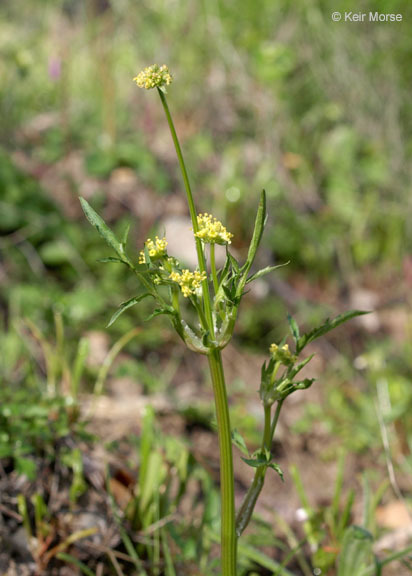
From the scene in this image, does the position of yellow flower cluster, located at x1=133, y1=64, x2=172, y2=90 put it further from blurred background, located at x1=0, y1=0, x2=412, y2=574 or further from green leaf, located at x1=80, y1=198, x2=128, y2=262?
blurred background, located at x1=0, y1=0, x2=412, y2=574

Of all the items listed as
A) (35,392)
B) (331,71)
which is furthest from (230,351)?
(331,71)

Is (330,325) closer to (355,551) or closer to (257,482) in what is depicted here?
(257,482)

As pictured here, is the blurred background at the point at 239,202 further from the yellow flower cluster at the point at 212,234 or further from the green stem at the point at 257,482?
the yellow flower cluster at the point at 212,234

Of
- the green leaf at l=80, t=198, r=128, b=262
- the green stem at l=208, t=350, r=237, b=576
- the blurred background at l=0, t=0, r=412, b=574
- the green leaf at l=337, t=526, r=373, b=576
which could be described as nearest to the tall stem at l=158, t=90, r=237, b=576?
the green stem at l=208, t=350, r=237, b=576

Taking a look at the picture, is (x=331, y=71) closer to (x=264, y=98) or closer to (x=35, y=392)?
(x=264, y=98)

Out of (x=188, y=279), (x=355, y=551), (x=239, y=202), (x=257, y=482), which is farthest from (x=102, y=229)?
(x=239, y=202)
